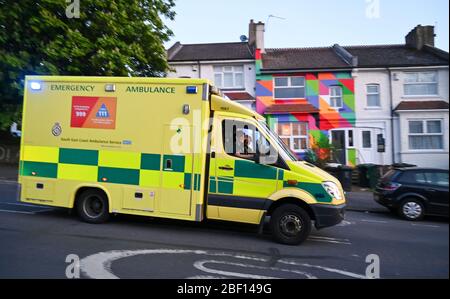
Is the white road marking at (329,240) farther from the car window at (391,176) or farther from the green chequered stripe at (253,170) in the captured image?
the car window at (391,176)

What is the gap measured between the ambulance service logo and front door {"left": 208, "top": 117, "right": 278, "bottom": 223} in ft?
7.43

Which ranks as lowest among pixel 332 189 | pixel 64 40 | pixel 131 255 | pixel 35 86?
pixel 131 255

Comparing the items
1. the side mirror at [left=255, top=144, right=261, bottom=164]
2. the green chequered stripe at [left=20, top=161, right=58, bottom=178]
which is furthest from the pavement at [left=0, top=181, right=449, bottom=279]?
the side mirror at [left=255, top=144, right=261, bottom=164]

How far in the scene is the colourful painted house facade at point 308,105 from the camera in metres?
19.5

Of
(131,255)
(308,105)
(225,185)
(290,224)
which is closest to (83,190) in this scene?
(131,255)

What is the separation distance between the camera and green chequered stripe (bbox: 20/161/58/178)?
22.4 feet

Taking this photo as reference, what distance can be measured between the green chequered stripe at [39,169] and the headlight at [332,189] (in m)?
5.63

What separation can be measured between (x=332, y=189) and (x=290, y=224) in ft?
3.37

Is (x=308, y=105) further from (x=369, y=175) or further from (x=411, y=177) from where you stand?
(x=411, y=177)

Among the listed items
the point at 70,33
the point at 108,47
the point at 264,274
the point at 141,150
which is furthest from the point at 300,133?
the point at 264,274

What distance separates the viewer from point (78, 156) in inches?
264

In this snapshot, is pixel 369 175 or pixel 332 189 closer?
pixel 332 189
